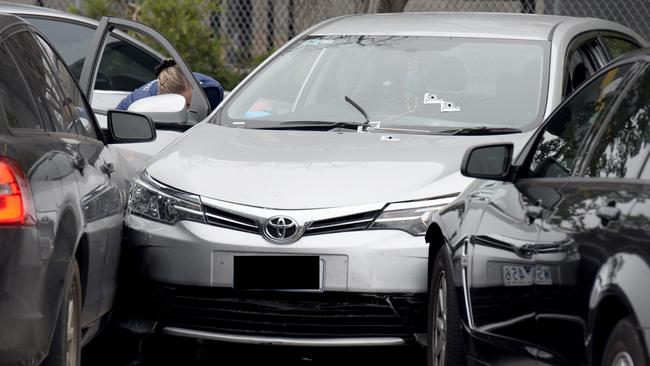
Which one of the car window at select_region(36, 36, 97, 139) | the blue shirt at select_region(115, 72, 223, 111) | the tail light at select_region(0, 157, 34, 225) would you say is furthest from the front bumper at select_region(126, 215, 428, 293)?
the blue shirt at select_region(115, 72, 223, 111)

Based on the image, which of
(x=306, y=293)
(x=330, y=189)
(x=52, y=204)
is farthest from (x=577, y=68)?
(x=52, y=204)

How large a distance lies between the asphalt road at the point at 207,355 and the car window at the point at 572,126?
6.11 ft

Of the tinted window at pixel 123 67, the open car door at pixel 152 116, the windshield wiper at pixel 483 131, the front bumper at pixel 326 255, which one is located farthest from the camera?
the tinted window at pixel 123 67

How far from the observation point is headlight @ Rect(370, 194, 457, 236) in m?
6.79

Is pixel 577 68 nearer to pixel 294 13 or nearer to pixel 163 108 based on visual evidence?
pixel 163 108

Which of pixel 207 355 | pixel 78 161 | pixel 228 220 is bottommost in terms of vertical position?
pixel 207 355

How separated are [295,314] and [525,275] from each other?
1.94 metres

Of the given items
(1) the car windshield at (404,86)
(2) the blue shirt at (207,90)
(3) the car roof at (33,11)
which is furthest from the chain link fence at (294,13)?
(1) the car windshield at (404,86)

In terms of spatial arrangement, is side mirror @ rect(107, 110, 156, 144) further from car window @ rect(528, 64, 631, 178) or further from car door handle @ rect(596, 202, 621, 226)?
car door handle @ rect(596, 202, 621, 226)

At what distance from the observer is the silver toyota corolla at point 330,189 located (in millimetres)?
6742

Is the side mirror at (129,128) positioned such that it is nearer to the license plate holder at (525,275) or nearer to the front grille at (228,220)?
the front grille at (228,220)

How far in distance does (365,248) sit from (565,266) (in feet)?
7.25

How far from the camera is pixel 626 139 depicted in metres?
4.69

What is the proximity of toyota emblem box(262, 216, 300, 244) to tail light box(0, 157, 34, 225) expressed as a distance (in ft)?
6.78
